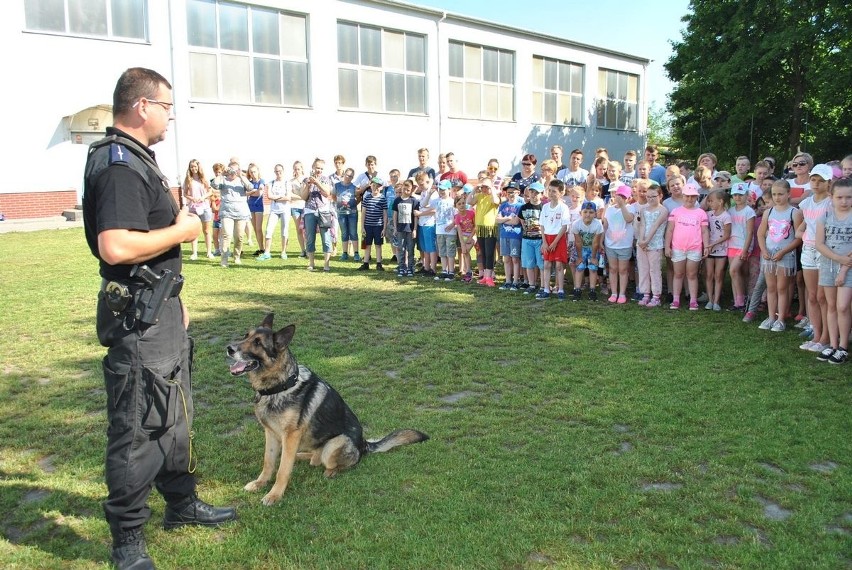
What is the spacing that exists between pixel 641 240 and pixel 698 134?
28755 mm

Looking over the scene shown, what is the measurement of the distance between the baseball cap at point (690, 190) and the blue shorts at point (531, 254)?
2.26 metres

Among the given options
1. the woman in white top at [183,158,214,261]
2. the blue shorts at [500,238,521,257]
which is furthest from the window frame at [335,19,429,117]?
the blue shorts at [500,238,521,257]

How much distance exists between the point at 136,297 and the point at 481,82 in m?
30.6

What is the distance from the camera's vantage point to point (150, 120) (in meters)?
3.18

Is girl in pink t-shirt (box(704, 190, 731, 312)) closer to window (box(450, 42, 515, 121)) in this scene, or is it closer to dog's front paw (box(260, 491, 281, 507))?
dog's front paw (box(260, 491, 281, 507))

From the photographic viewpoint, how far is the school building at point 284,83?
68.8 feet

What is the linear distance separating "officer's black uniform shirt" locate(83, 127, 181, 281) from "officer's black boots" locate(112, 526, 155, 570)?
1.26m

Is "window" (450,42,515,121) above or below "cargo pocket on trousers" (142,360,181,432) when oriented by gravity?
above

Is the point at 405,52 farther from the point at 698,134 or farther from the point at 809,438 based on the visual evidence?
the point at 809,438

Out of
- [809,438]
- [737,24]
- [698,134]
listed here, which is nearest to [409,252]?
[809,438]

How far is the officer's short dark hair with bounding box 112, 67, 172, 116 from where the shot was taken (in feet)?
10.2

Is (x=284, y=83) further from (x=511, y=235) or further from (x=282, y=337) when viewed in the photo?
(x=282, y=337)

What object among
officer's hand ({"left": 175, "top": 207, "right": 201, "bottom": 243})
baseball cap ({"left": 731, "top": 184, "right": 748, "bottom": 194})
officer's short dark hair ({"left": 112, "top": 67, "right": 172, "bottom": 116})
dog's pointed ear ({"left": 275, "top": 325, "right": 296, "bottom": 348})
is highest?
officer's short dark hair ({"left": 112, "top": 67, "right": 172, "bottom": 116})

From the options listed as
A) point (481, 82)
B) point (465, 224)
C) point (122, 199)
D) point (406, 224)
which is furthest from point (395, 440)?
point (481, 82)
